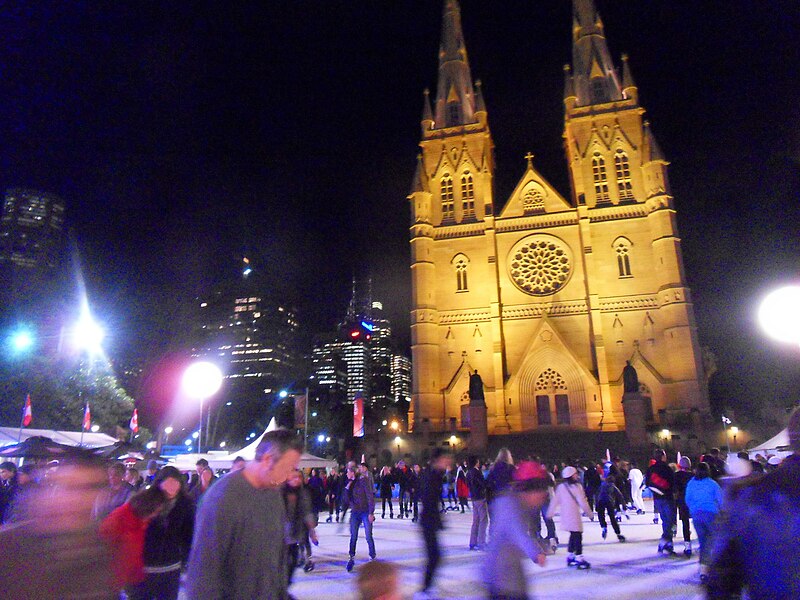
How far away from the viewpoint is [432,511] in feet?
22.6

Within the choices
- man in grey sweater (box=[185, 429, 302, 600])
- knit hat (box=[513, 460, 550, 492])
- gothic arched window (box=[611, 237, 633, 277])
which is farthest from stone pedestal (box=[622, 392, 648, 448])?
man in grey sweater (box=[185, 429, 302, 600])

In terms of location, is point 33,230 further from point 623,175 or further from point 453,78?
point 623,175

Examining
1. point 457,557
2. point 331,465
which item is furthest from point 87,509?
point 331,465

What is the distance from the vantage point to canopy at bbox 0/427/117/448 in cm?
1888

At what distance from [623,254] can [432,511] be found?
1348 inches

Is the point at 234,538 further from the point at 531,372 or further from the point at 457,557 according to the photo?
the point at 531,372

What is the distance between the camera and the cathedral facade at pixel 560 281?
3409 centimetres

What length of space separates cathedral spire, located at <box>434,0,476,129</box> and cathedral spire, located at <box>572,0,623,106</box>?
881 centimetres

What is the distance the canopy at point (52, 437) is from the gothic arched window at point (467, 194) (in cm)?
2801

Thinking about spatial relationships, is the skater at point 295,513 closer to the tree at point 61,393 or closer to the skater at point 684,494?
the skater at point 684,494

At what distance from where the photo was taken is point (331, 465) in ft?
74.5

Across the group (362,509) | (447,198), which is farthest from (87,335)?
(447,198)

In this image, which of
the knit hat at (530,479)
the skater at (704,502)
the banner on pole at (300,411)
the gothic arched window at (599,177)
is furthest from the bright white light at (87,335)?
the gothic arched window at (599,177)

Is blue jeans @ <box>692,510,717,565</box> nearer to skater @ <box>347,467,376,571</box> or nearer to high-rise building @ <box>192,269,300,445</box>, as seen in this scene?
skater @ <box>347,467,376,571</box>
